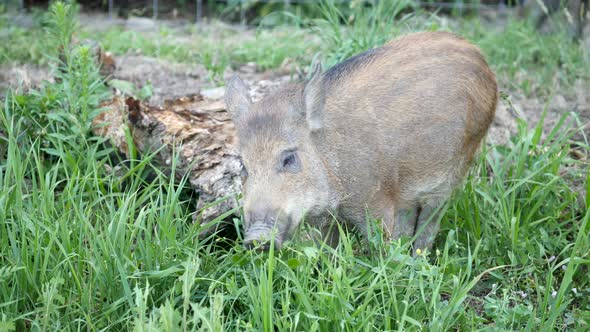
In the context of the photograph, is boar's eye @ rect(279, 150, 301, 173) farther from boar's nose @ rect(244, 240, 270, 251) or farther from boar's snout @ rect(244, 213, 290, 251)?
boar's nose @ rect(244, 240, 270, 251)

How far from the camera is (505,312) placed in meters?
3.45

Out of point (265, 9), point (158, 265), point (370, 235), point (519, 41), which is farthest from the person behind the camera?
point (265, 9)

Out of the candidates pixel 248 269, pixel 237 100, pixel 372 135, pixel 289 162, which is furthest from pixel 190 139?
pixel 248 269

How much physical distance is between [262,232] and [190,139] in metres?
1.33

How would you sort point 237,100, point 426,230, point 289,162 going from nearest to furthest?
point 289,162
point 237,100
point 426,230

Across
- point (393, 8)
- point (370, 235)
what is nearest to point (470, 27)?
point (393, 8)

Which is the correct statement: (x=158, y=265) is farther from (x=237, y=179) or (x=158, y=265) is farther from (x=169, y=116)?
(x=169, y=116)

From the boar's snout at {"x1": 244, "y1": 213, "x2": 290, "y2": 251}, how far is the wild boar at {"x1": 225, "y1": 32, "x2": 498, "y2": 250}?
67 mm

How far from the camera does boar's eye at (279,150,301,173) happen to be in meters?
3.81

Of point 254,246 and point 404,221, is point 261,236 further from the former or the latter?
point 404,221

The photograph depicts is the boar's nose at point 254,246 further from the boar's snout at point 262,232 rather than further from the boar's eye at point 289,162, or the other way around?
the boar's eye at point 289,162

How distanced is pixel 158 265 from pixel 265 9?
6048 mm

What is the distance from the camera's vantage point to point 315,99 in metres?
3.94

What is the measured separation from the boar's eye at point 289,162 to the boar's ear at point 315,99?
21 centimetres
